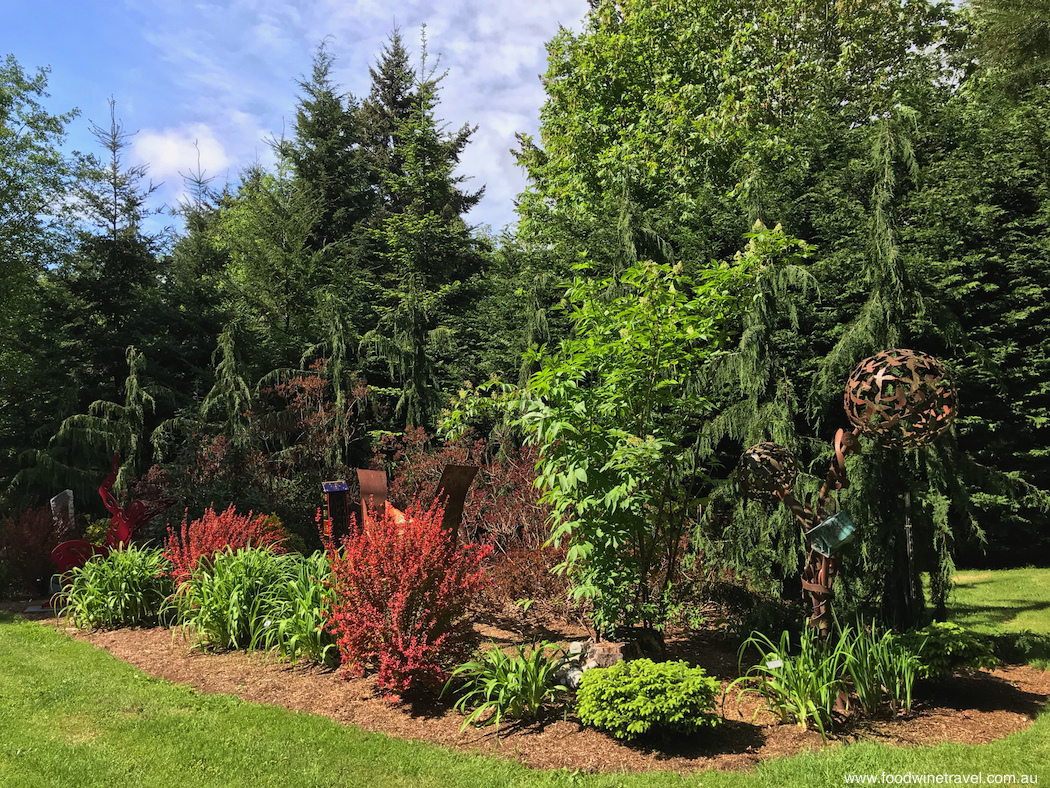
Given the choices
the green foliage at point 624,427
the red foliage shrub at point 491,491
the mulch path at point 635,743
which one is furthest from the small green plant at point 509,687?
the red foliage shrub at point 491,491

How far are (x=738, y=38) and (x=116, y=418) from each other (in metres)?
13.4

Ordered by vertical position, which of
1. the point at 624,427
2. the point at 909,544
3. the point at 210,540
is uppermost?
the point at 624,427

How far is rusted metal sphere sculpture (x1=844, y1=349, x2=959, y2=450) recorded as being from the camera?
376cm

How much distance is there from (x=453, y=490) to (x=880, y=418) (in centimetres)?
314

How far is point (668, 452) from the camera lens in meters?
4.71

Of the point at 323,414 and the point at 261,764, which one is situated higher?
the point at 323,414

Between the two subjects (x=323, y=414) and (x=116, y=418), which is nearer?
(x=323, y=414)

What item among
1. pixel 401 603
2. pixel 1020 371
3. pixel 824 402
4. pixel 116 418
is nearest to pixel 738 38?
pixel 1020 371

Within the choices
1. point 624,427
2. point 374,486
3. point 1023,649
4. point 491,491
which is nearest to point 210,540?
point 374,486

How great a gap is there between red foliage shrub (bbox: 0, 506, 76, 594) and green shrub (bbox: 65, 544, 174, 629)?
2364 millimetres

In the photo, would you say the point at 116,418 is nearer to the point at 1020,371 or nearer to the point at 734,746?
the point at 734,746

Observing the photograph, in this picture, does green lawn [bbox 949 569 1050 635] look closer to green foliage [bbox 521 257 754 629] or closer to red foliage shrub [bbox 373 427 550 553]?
green foliage [bbox 521 257 754 629]

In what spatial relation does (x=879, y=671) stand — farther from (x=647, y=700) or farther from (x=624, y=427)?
(x=624, y=427)

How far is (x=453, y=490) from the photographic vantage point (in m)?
5.37
